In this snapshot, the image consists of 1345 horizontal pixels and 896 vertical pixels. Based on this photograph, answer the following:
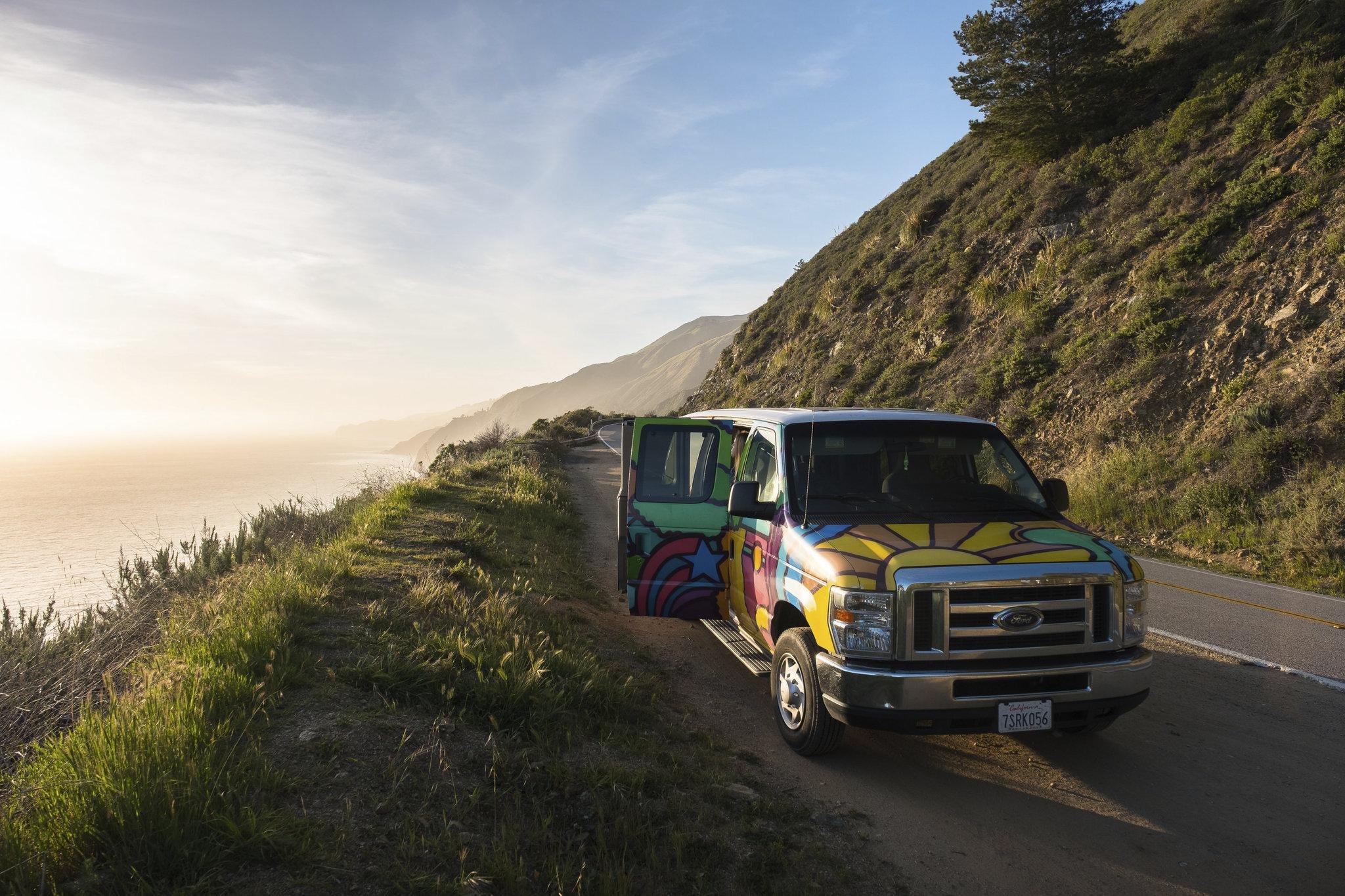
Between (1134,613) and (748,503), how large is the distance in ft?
7.90

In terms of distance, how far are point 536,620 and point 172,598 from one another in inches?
171

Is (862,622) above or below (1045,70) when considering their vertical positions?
below

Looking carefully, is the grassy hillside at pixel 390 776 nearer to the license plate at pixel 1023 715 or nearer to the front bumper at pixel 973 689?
the front bumper at pixel 973 689

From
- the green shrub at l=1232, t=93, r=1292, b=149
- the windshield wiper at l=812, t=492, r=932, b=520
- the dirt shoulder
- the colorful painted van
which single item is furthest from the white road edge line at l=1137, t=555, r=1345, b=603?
the green shrub at l=1232, t=93, r=1292, b=149

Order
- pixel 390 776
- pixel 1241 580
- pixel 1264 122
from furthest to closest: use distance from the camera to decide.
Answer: pixel 1264 122
pixel 1241 580
pixel 390 776

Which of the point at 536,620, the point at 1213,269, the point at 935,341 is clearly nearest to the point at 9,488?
the point at 536,620

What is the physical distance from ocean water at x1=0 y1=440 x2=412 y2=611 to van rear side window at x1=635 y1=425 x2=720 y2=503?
657cm

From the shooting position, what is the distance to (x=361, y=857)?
3.01 m

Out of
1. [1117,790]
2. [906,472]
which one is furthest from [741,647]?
[1117,790]

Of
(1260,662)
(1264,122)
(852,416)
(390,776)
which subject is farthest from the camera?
(1264,122)

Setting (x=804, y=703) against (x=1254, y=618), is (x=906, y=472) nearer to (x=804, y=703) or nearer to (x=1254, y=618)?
(x=804, y=703)

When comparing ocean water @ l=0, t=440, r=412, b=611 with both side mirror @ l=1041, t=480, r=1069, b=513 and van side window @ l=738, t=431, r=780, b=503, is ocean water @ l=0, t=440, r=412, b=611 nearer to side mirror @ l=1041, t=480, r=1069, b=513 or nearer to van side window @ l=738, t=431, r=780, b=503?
van side window @ l=738, t=431, r=780, b=503

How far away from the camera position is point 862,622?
411cm

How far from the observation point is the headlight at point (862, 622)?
4.06 metres
